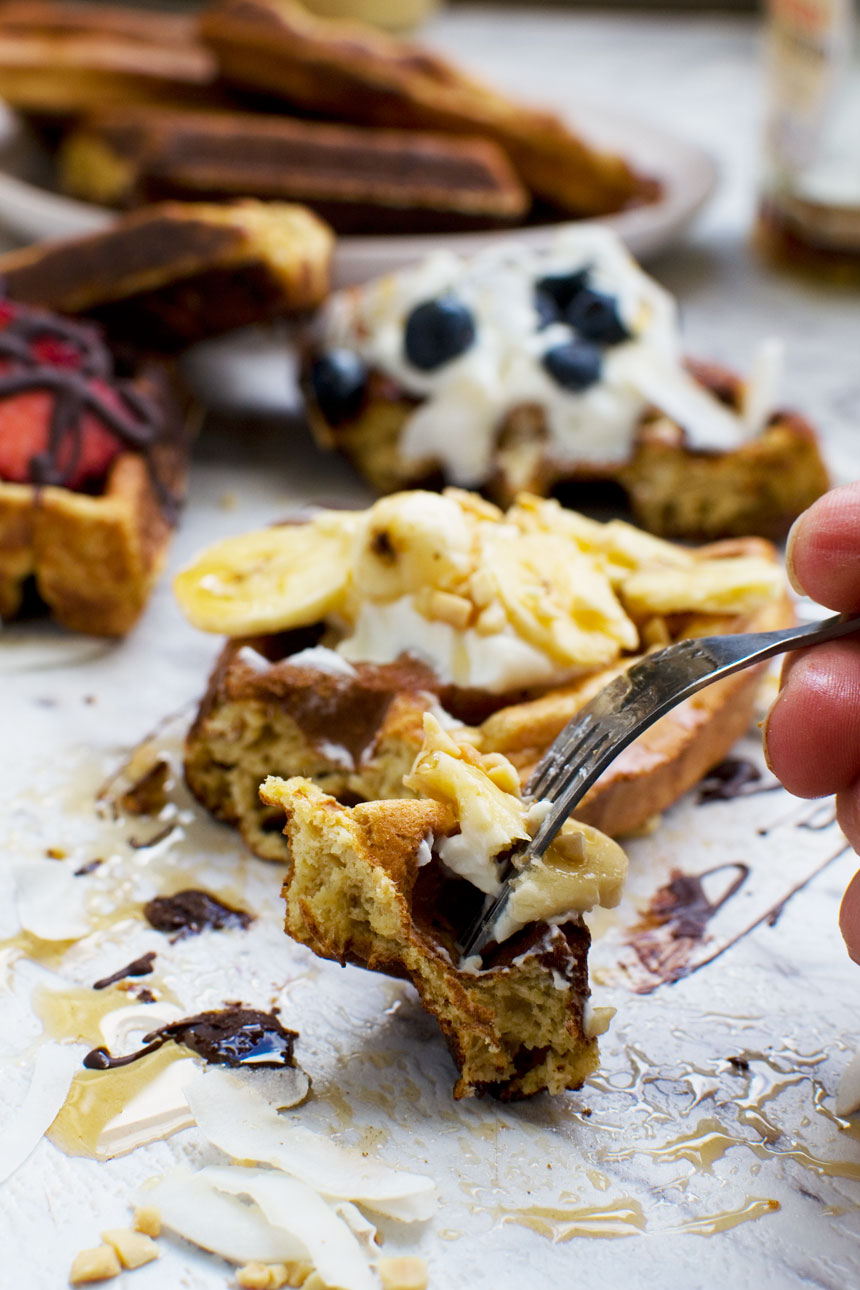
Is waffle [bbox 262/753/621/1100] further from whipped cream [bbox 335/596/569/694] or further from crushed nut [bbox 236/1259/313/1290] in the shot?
whipped cream [bbox 335/596/569/694]

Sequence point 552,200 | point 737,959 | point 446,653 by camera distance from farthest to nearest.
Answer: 1. point 552,200
2. point 446,653
3. point 737,959

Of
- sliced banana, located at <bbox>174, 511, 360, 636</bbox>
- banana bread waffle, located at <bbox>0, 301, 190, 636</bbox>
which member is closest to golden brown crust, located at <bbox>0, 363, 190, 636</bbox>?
banana bread waffle, located at <bbox>0, 301, 190, 636</bbox>

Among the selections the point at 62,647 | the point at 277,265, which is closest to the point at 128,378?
the point at 277,265

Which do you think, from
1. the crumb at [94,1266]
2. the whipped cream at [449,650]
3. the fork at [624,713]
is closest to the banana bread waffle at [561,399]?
the whipped cream at [449,650]

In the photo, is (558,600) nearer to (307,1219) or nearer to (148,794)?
(148,794)

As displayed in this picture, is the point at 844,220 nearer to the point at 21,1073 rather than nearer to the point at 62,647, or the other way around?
the point at 62,647

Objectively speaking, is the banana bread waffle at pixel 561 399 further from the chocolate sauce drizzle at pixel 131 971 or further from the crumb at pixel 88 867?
the chocolate sauce drizzle at pixel 131 971
